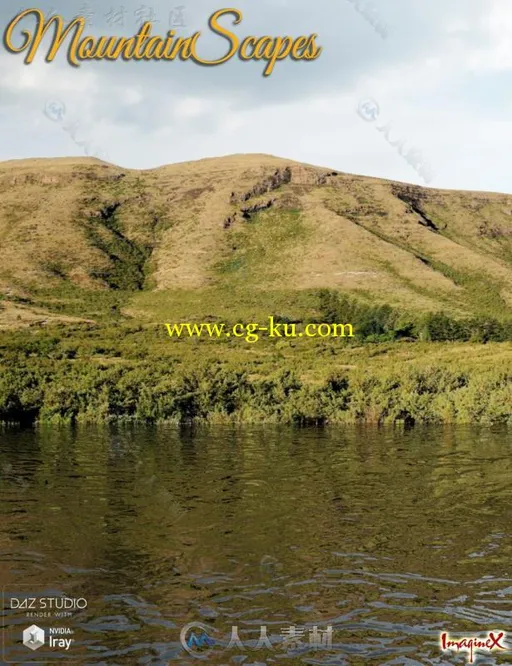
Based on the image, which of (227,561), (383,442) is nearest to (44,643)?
(227,561)

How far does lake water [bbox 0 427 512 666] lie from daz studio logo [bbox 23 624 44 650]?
0.14 metres

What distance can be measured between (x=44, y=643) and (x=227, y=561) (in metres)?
4.80

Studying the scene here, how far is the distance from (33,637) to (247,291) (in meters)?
113

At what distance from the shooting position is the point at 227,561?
49.4ft

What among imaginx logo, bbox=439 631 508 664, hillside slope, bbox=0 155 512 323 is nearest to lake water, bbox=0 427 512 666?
imaginx logo, bbox=439 631 508 664

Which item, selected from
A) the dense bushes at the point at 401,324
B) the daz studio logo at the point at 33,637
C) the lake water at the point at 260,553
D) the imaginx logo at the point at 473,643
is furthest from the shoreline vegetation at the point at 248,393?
the dense bushes at the point at 401,324

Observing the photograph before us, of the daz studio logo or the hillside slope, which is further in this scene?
the hillside slope

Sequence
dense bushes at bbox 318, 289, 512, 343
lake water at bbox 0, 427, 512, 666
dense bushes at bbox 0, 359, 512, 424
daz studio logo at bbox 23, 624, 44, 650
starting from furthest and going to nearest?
dense bushes at bbox 318, 289, 512, 343 → dense bushes at bbox 0, 359, 512, 424 → lake water at bbox 0, 427, 512, 666 → daz studio logo at bbox 23, 624, 44, 650

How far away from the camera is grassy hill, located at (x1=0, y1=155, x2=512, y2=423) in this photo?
45.2 meters

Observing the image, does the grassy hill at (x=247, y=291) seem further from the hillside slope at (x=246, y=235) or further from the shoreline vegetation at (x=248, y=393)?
the hillside slope at (x=246, y=235)

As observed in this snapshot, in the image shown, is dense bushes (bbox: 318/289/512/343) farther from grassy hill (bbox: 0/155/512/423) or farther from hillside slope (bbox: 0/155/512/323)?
hillside slope (bbox: 0/155/512/323)

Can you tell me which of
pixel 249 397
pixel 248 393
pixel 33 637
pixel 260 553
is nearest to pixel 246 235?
pixel 248 393

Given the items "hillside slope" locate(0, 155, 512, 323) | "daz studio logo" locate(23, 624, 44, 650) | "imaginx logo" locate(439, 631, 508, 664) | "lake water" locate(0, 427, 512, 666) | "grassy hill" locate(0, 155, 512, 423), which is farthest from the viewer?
"hillside slope" locate(0, 155, 512, 323)

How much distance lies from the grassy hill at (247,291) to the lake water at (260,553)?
15.0 metres
